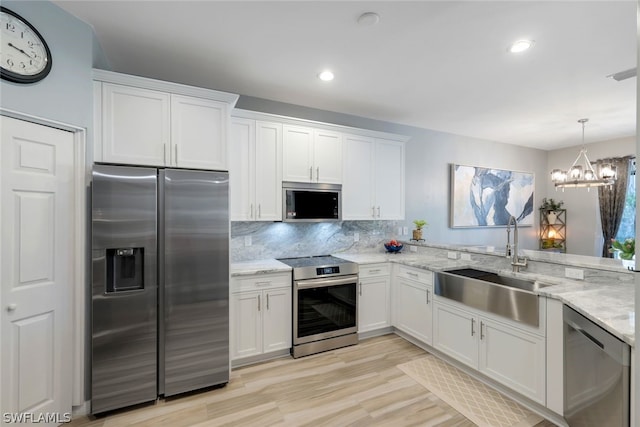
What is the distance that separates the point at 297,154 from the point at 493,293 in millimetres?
2348

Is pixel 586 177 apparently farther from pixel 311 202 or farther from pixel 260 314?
pixel 260 314

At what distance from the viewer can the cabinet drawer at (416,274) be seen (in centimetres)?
298

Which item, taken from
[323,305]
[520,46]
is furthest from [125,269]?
[520,46]

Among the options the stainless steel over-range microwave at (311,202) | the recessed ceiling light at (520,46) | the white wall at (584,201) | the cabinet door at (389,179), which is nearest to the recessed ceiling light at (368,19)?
the recessed ceiling light at (520,46)

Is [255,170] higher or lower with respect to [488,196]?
higher

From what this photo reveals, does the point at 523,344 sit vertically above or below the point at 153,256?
below

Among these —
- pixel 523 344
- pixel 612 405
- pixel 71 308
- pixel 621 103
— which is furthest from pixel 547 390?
pixel 621 103

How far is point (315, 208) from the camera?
336 centimetres

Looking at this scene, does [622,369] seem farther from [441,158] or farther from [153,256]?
[441,158]

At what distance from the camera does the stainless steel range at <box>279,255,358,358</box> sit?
2920mm

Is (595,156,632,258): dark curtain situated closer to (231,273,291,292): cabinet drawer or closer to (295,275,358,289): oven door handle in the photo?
(295,275,358,289): oven door handle

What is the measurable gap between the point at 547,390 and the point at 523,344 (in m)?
0.30

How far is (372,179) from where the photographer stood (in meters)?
3.76

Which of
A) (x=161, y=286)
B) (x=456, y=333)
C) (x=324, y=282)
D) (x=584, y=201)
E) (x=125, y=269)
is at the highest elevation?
(x=584, y=201)
